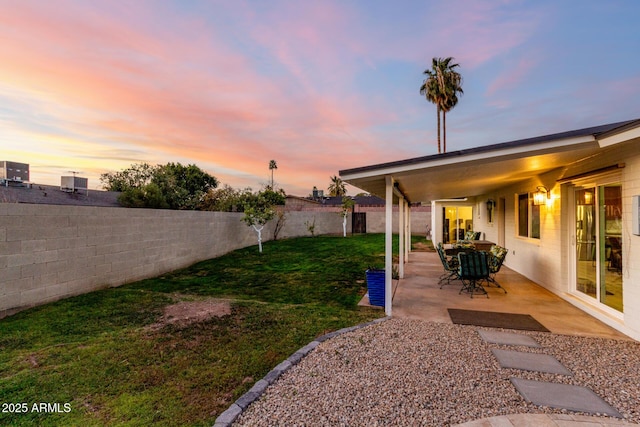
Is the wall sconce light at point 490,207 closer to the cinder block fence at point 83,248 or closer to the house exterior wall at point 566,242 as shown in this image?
the house exterior wall at point 566,242

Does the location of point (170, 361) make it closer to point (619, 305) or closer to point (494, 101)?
point (619, 305)

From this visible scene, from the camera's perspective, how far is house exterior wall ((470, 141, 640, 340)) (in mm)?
3977

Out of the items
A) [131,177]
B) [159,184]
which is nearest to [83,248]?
[159,184]

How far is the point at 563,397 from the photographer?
259 cm

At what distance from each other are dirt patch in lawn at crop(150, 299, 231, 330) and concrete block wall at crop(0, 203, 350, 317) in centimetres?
234

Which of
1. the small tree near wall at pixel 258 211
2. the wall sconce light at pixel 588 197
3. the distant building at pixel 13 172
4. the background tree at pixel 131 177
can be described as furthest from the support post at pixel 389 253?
the background tree at pixel 131 177

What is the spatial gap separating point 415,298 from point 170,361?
4.64 metres

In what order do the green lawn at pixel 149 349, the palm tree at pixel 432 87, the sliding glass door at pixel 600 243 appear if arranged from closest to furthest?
the green lawn at pixel 149 349
the sliding glass door at pixel 600 243
the palm tree at pixel 432 87

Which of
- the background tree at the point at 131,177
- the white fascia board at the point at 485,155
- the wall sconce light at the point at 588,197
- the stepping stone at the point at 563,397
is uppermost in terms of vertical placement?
the background tree at the point at 131,177

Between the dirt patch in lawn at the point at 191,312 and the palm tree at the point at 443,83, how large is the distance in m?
22.1

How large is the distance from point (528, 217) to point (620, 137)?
190 inches

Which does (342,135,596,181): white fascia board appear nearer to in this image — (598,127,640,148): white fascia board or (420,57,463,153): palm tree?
(598,127,640,148): white fascia board

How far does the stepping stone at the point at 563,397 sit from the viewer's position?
2.43 metres

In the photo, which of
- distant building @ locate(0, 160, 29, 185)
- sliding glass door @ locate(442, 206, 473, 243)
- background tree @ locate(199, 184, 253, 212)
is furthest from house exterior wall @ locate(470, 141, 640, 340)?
distant building @ locate(0, 160, 29, 185)
